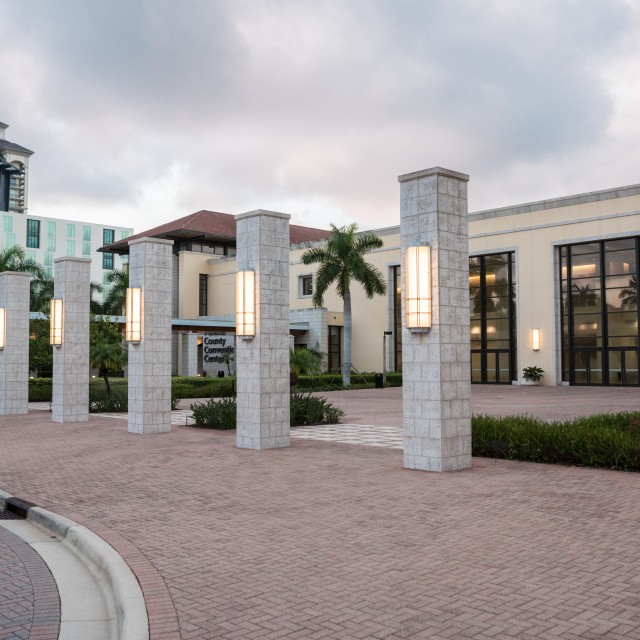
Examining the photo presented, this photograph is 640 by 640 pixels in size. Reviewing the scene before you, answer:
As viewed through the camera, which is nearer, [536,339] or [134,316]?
[134,316]

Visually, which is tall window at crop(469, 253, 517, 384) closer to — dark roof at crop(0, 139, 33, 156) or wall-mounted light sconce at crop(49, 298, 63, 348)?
wall-mounted light sconce at crop(49, 298, 63, 348)

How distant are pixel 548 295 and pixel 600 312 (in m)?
2.92

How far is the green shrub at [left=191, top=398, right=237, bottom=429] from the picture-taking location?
60.3ft

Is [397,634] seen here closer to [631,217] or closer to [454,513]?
[454,513]

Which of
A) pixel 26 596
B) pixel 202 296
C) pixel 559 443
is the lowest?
pixel 26 596

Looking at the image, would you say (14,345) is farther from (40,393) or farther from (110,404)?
(40,393)

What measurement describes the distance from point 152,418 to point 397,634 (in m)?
13.6

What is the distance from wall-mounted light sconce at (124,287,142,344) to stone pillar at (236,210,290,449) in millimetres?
3965

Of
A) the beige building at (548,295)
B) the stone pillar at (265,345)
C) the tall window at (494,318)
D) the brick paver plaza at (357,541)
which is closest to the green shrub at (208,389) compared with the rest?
the beige building at (548,295)

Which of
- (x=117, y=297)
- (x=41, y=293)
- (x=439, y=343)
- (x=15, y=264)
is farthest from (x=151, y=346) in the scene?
(x=117, y=297)

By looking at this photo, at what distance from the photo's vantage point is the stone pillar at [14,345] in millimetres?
23703

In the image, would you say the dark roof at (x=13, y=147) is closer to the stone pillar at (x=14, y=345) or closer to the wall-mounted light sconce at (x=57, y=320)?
the stone pillar at (x=14, y=345)

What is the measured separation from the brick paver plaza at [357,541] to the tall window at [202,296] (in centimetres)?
4706

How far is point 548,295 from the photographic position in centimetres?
4053
